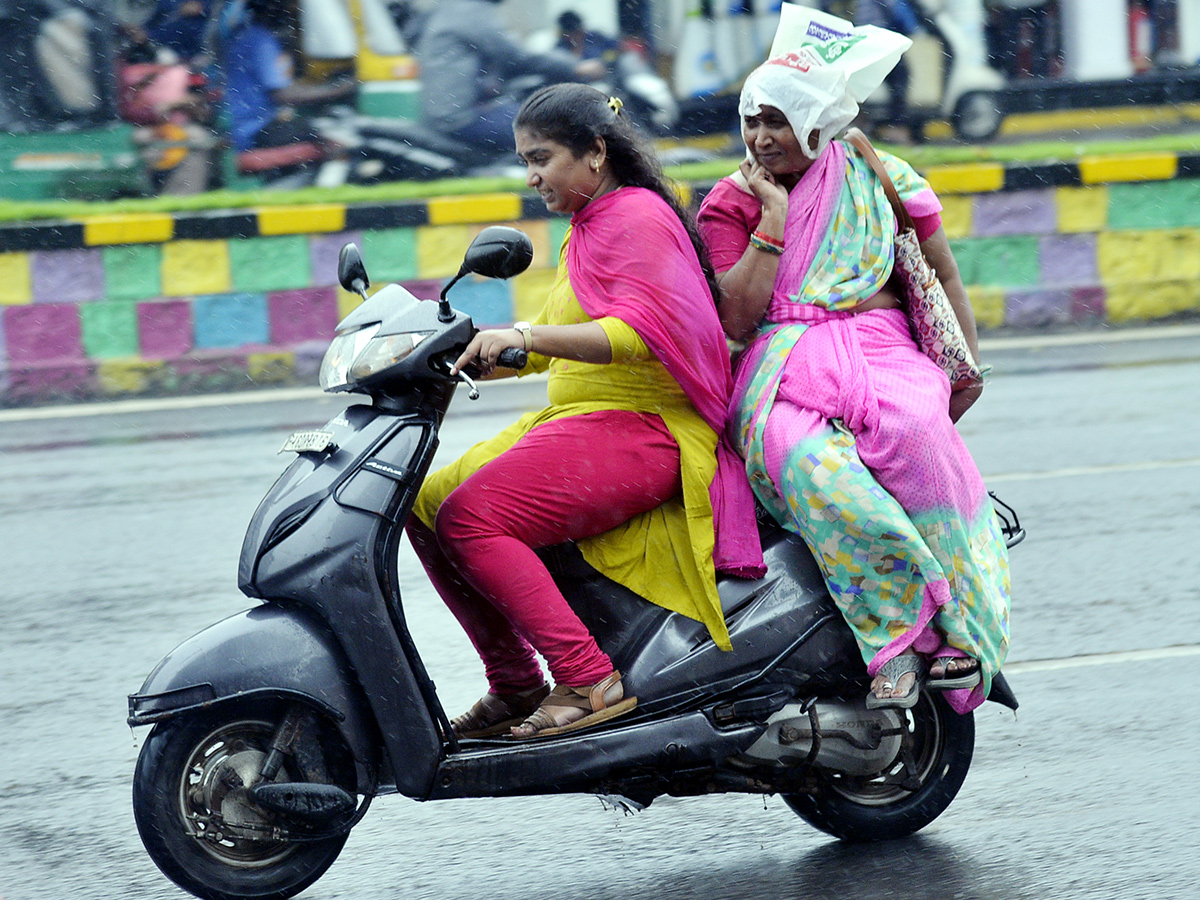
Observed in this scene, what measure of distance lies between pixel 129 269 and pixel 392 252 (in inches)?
71.6

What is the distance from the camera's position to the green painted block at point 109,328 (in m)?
11.0

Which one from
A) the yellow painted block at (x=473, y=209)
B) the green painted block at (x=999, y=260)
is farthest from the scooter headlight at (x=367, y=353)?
the green painted block at (x=999, y=260)

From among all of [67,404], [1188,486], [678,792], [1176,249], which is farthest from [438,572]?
[1176,249]

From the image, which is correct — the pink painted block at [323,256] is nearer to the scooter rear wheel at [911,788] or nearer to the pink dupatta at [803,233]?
the pink dupatta at [803,233]

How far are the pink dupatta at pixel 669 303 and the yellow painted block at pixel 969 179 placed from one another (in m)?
9.23

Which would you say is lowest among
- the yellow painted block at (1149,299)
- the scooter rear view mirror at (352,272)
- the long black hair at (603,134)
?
the yellow painted block at (1149,299)

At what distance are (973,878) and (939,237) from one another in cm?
148

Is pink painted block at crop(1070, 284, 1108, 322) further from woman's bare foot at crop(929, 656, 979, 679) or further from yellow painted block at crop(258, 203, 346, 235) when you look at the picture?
woman's bare foot at crop(929, 656, 979, 679)

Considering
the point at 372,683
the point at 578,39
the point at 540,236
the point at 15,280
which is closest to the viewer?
the point at 372,683

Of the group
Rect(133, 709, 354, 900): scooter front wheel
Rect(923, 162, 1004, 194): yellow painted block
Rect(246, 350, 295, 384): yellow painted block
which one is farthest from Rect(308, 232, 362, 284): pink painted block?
Rect(133, 709, 354, 900): scooter front wheel

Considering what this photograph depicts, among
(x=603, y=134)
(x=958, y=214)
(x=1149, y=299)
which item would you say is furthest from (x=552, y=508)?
(x=1149, y=299)

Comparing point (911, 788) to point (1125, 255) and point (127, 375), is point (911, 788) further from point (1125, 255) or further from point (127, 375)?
point (1125, 255)

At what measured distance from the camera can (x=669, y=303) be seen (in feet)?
11.1

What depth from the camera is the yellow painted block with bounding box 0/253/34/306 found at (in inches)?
425
